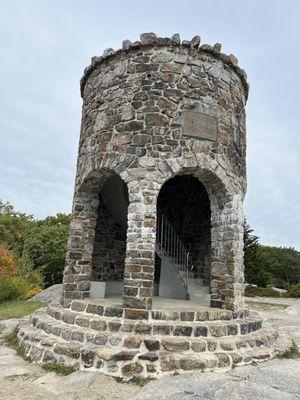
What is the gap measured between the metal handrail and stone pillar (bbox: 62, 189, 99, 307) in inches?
90.1

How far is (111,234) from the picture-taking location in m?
9.65

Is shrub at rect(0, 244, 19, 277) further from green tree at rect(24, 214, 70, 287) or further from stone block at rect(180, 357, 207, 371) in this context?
stone block at rect(180, 357, 207, 371)

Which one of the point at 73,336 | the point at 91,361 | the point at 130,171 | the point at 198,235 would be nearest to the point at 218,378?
the point at 91,361

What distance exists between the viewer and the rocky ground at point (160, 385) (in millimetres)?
3723

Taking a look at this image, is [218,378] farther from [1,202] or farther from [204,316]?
[1,202]

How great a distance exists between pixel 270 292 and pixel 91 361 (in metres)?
16.0

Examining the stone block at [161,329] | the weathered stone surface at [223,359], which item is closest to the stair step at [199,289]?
the stone block at [161,329]

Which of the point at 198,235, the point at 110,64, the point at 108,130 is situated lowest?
the point at 198,235

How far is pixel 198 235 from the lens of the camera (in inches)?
372

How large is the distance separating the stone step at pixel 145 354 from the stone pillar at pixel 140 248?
684 mm

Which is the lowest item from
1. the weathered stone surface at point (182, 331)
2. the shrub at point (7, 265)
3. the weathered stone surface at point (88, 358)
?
the weathered stone surface at point (88, 358)

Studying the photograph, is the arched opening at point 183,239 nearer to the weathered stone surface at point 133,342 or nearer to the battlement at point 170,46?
the weathered stone surface at point 133,342

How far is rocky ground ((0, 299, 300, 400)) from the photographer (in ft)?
12.2

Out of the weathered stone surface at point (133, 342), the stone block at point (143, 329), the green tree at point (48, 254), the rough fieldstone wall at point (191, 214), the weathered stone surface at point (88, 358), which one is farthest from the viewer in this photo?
the green tree at point (48, 254)
